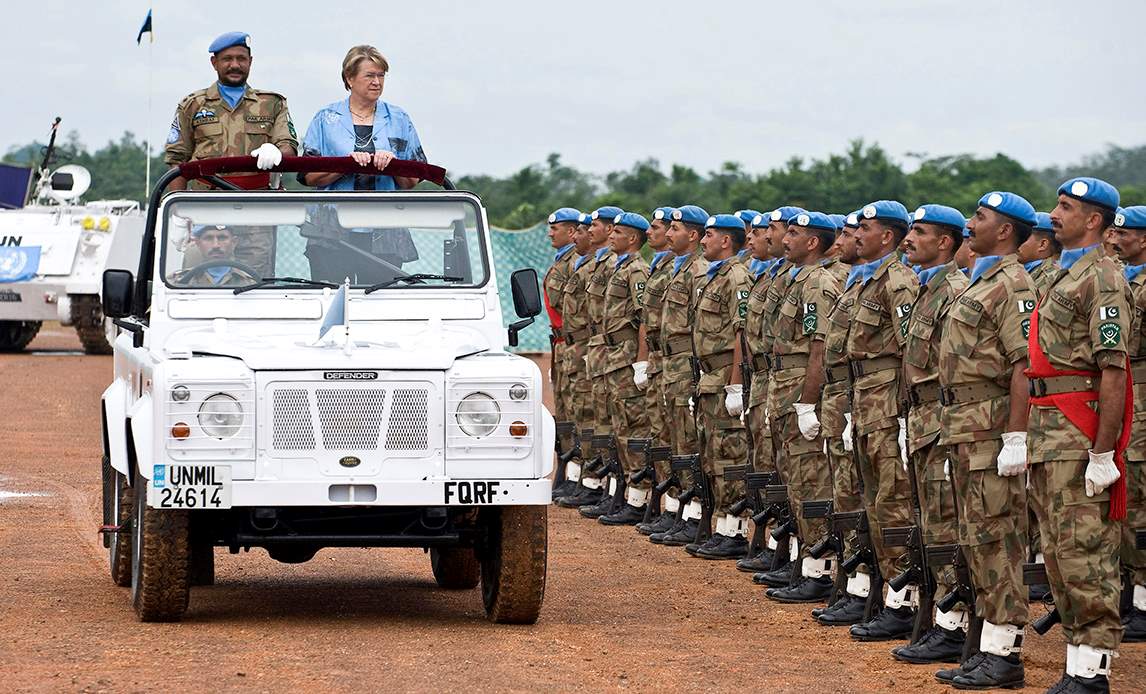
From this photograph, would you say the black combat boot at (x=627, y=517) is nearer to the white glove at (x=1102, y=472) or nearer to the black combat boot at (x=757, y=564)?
the black combat boot at (x=757, y=564)

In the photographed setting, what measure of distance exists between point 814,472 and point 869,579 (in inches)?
→ 44.3

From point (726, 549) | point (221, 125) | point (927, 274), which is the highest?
point (221, 125)

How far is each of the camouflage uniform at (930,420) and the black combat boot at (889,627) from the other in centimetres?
49

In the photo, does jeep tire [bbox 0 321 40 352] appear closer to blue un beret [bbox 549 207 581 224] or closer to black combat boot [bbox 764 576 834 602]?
blue un beret [bbox 549 207 581 224]

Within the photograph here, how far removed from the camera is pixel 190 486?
28.6 ft

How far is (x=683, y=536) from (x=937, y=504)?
4.62 meters

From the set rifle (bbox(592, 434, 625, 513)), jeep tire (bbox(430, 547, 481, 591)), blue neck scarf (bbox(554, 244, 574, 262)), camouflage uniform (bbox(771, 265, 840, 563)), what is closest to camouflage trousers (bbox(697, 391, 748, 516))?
camouflage uniform (bbox(771, 265, 840, 563))

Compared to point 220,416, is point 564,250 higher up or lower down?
higher up

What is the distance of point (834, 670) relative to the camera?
28.1 feet

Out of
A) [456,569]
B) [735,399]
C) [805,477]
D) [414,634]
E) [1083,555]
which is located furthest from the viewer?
[735,399]

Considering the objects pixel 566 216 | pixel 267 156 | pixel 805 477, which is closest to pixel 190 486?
pixel 267 156

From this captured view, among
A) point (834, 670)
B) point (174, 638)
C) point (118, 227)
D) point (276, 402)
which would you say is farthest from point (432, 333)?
point (118, 227)

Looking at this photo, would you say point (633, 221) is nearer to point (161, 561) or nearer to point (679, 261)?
point (679, 261)

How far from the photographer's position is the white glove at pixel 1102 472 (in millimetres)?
7570
